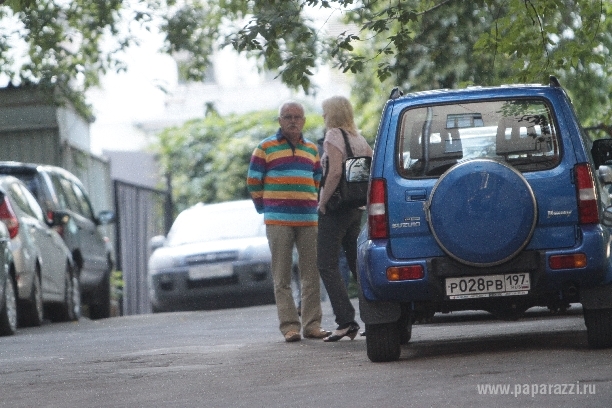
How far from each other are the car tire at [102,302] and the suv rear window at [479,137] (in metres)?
12.1

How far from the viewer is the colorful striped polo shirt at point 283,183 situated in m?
11.8

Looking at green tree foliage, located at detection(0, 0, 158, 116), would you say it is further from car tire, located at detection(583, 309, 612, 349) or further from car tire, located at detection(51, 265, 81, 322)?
car tire, located at detection(583, 309, 612, 349)

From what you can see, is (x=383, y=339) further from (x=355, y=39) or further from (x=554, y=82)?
(x=355, y=39)

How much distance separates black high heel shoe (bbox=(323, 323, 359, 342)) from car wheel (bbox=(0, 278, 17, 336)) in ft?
13.8

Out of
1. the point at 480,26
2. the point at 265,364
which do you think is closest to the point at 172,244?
the point at 480,26

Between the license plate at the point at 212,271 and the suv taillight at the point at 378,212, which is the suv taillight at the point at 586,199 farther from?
the license plate at the point at 212,271

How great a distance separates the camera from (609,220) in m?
9.26

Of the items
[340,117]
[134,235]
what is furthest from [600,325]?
[134,235]

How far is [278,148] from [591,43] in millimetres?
3644

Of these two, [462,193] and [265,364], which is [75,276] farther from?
[462,193]

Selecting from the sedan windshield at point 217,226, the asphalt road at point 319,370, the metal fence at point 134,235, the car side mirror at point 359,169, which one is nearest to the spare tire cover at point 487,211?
the asphalt road at point 319,370

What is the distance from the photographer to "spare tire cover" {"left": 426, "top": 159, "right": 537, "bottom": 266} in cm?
859

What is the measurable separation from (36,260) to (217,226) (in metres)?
4.63

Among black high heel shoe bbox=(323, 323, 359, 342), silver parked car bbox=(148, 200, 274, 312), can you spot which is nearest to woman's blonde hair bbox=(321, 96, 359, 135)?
black high heel shoe bbox=(323, 323, 359, 342)
